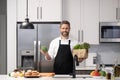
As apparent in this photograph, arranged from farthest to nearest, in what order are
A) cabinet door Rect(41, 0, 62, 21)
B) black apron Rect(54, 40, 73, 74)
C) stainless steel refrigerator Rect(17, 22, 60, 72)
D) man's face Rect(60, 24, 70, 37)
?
cabinet door Rect(41, 0, 62, 21)
stainless steel refrigerator Rect(17, 22, 60, 72)
black apron Rect(54, 40, 73, 74)
man's face Rect(60, 24, 70, 37)

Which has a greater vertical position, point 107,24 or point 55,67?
point 107,24

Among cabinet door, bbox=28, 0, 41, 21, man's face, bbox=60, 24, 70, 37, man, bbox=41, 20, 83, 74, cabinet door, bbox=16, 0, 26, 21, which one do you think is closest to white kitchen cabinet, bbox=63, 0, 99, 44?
cabinet door, bbox=28, 0, 41, 21

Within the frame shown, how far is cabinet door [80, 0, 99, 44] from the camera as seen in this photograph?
17.2ft

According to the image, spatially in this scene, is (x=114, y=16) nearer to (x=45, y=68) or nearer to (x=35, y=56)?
(x=35, y=56)

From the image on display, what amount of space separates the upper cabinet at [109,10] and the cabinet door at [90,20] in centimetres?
12

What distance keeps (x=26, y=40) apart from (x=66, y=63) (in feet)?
4.50

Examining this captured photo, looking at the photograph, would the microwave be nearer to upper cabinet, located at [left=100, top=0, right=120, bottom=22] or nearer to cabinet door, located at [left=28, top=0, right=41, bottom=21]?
upper cabinet, located at [left=100, top=0, right=120, bottom=22]

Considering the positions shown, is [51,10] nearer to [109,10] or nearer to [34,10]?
[34,10]

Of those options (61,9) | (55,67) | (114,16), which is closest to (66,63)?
(55,67)

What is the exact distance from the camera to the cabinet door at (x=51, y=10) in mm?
5035

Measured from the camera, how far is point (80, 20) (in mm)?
5258

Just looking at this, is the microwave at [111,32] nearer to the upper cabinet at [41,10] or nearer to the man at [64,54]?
the upper cabinet at [41,10]

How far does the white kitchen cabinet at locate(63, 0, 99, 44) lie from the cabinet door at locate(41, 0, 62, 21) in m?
0.24

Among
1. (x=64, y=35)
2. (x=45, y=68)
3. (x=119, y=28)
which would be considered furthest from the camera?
(x=119, y=28)
